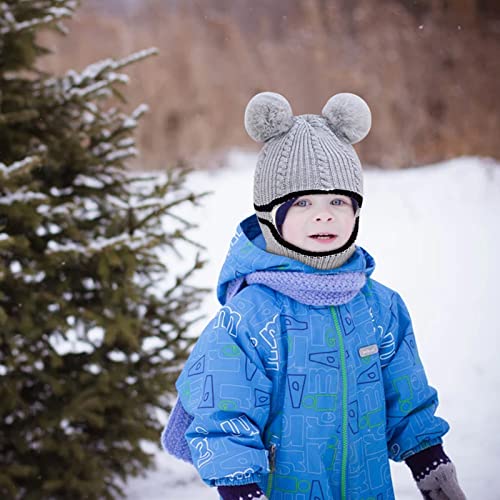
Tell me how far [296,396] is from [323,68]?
1010 cm

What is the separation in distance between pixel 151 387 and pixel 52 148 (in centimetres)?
122

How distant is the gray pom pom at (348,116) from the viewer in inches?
71.1

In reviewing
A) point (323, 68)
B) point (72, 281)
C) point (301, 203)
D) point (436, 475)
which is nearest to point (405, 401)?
point (436, 475)

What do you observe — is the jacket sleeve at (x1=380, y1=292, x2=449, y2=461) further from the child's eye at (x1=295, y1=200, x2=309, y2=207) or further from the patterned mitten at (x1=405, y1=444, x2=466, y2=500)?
the child's eye at (x1=295, y1=200, x2=309, y2=207)

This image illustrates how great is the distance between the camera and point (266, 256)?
1.78m

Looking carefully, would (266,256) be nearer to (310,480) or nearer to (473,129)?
(310,480)

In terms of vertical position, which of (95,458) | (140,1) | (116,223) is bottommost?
(95,458)

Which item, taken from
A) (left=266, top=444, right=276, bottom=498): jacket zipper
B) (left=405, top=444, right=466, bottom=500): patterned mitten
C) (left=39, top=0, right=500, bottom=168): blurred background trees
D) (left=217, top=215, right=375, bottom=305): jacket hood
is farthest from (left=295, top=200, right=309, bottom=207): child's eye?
(left=39, top=0, right=500, bottom=168): blurred background trees

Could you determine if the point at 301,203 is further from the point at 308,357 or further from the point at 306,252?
the point at 308,357

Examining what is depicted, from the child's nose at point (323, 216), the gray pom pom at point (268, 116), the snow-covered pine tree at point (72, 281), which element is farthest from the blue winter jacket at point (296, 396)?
the snow-covered pine tree at point (72, 281)

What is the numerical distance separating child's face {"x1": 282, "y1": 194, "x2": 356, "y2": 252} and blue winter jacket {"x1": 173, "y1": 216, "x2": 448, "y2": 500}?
2.7 inches

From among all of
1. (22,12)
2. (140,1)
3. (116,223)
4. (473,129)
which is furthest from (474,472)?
(140,1)

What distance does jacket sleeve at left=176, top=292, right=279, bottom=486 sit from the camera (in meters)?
1.53

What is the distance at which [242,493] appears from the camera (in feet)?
5.02
